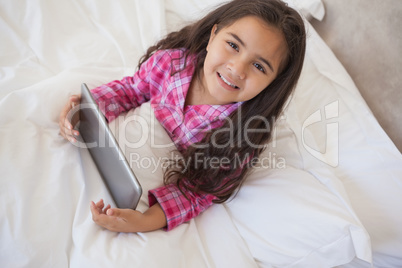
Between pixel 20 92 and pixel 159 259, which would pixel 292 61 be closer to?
pixel 159 259

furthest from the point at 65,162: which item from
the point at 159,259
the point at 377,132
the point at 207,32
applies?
the point at 377,132

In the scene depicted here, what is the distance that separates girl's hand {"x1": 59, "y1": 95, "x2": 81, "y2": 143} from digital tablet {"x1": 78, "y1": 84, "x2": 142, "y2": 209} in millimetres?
22

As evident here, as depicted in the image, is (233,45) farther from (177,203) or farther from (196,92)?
(177,203)

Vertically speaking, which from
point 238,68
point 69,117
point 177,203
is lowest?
point 177,203

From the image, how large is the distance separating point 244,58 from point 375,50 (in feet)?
1.74

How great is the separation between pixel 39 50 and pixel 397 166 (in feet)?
3.93

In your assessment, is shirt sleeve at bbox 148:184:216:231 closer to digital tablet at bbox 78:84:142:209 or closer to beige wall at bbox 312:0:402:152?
digital tablet at bbox 78:84:142:209

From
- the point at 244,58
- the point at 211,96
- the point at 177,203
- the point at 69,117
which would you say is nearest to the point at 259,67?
the point at 244,58

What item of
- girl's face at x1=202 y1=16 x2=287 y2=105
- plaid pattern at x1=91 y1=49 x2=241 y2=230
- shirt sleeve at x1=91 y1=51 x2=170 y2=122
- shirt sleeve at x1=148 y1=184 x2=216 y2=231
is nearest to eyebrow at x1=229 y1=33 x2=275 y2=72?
girl's face at x1=202 y1=16 x2=287 y2=105

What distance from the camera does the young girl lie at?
0.70 metres

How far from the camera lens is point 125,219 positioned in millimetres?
680

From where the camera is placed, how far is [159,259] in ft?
2.15

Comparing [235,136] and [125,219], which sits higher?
[235,136]

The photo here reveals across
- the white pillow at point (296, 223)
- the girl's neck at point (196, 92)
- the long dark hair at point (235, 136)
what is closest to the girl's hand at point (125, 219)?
the long dark hair at point (235, 136)
